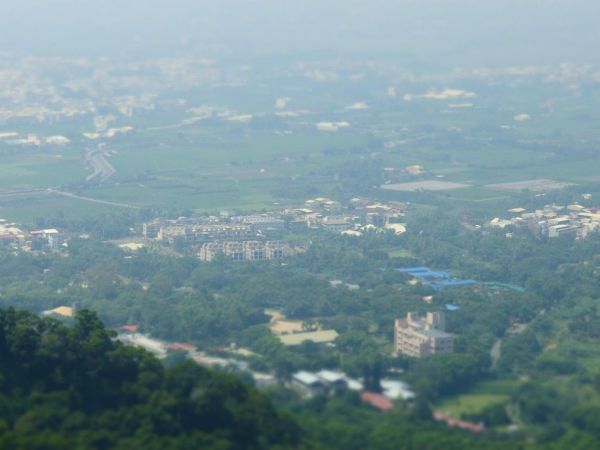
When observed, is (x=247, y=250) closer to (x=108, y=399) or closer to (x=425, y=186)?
(x=425, y=186)

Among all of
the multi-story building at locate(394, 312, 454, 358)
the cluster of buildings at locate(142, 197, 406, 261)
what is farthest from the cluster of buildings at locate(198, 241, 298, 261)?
the multi-story building at locate(394, 312, 454, 358)

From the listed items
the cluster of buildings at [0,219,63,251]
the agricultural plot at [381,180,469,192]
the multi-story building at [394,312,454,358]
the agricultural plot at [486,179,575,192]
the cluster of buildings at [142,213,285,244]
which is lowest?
the multi-story building at [394,312,454,358]

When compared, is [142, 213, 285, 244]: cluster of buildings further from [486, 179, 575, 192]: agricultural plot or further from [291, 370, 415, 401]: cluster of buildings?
[291, 370, 415, 401]: cluster of buildings

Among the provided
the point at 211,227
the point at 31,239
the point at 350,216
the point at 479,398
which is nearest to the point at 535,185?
the point at 350,216

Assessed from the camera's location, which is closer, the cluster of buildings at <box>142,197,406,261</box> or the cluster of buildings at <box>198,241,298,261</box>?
the cluster of buildings at <box>198,241,298,261</box>

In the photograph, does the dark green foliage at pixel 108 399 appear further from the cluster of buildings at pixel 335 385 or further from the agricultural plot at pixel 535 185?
the agricultural plot at pixel 535 185

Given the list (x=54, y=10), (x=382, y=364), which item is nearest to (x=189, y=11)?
(x=54, y=10)

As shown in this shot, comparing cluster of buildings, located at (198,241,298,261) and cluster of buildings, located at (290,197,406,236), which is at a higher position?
cluster of buildings, located at (290,197,406,236)
